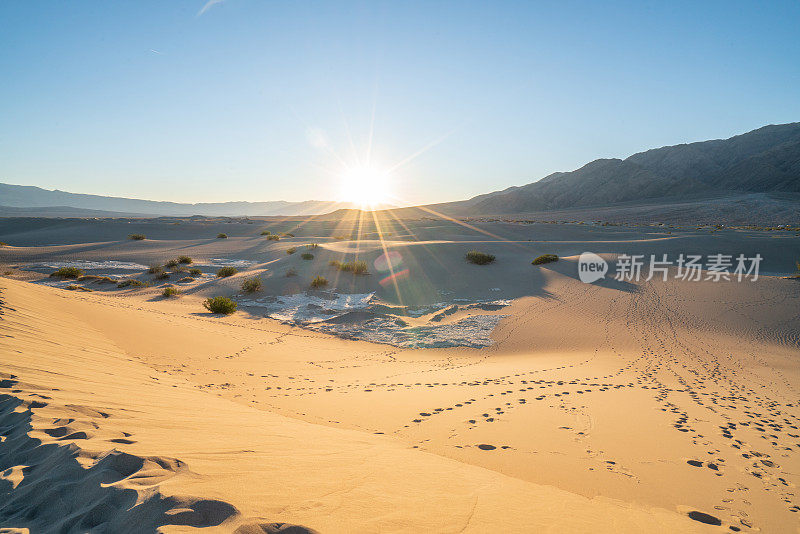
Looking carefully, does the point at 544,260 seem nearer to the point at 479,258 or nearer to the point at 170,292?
the point at 479,258

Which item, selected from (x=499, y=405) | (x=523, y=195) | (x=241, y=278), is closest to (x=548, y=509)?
(x=499, y=405)

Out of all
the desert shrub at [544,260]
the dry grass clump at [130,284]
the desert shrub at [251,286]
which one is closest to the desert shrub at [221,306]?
the desert shrub at [251,286]

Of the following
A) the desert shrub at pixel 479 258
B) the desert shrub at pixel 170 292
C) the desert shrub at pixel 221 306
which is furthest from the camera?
the desert shrub at pixel 479 258

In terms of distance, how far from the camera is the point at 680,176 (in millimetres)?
91812

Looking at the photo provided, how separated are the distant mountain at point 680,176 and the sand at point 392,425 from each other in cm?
8887

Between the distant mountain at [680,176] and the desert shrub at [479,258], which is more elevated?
the distant mountain at [680,176]

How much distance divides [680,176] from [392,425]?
114 meters

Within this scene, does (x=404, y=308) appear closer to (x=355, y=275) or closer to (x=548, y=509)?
(x=355, y=275)

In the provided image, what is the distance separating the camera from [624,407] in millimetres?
5301

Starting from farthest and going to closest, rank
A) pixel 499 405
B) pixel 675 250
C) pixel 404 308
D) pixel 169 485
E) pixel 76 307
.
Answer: pixel 675 250
pixel 404 308
pixel 76 307
pixel 499 405
pixel 169 485

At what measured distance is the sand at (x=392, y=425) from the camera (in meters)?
2.03

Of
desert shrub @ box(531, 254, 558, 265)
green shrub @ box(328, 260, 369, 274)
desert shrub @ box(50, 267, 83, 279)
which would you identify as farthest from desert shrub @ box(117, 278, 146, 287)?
desert shrub @ box(531, 254, 558, 265)

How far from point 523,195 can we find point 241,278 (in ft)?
330

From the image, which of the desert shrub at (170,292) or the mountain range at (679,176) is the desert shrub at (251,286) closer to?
the desert shrub at (170,292)
